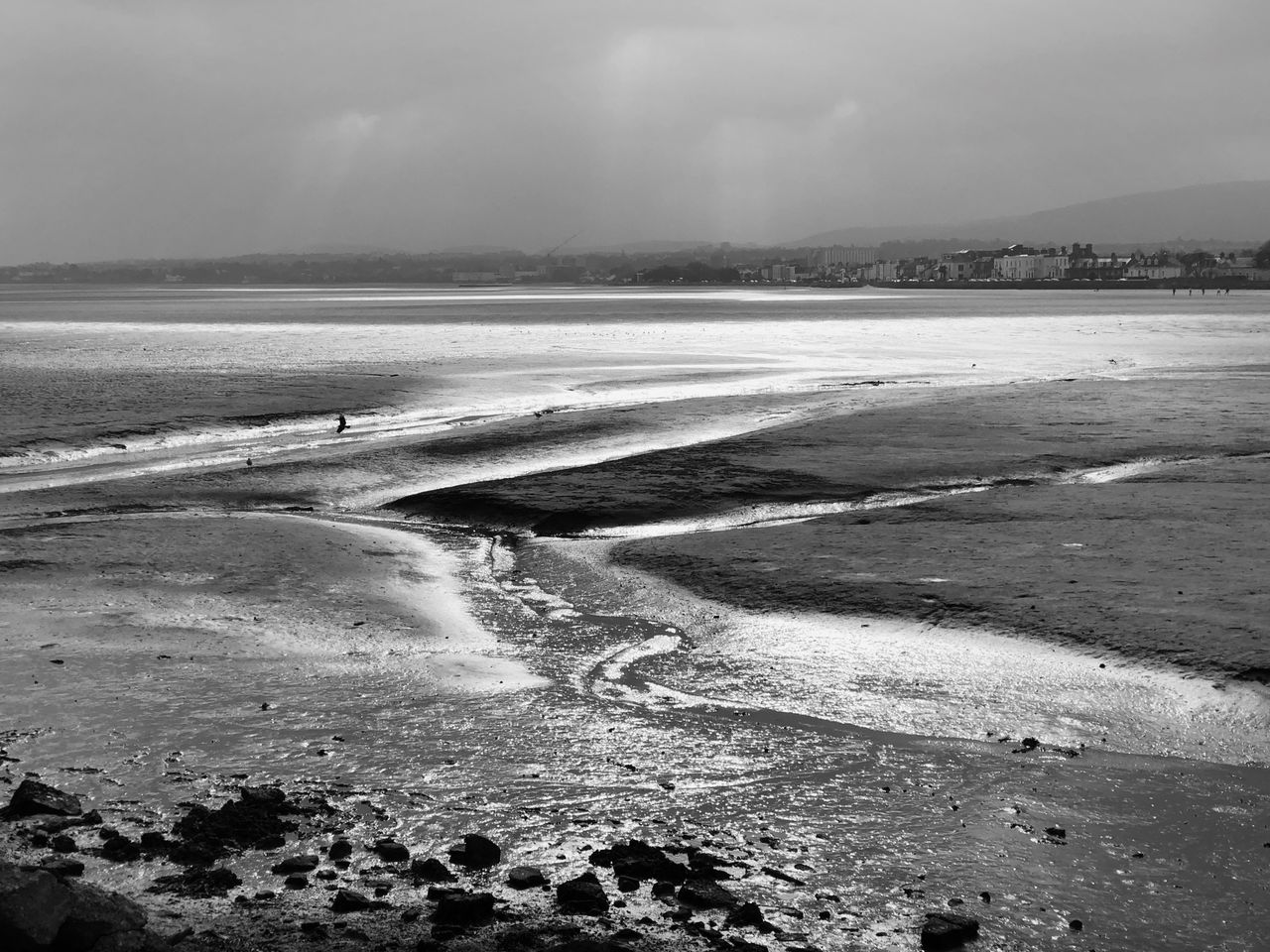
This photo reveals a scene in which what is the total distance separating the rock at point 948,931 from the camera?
17.9 ft

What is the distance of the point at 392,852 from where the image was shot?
620 centimetres

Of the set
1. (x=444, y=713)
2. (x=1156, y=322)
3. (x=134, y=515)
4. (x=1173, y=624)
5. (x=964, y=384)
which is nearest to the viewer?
(x=444, y=713)

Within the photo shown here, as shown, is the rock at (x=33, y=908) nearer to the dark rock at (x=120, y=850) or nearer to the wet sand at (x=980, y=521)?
the dark rock at (x=120, y=850)

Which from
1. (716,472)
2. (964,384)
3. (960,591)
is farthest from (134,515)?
(964,384)

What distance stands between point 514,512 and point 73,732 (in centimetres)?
859

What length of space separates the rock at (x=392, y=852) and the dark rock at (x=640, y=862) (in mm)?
530

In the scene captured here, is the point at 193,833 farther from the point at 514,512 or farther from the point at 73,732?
the point at 514,512

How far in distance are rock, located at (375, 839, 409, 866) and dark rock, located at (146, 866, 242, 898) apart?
0.66 m

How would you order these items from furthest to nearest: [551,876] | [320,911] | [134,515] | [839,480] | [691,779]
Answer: [839,480] < [134,515] < [691,779] < [551,876] < [320,911]

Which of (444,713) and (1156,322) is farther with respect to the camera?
(1156,322)

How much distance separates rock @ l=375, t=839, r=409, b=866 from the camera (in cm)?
616

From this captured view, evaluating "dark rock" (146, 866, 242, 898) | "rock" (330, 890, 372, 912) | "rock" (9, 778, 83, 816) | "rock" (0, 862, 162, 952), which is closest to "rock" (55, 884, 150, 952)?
"rock" (0, 862, 162, 952)

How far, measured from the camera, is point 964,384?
35375 mm

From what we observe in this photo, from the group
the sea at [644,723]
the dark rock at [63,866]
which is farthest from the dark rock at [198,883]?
the sea at [644,723]
